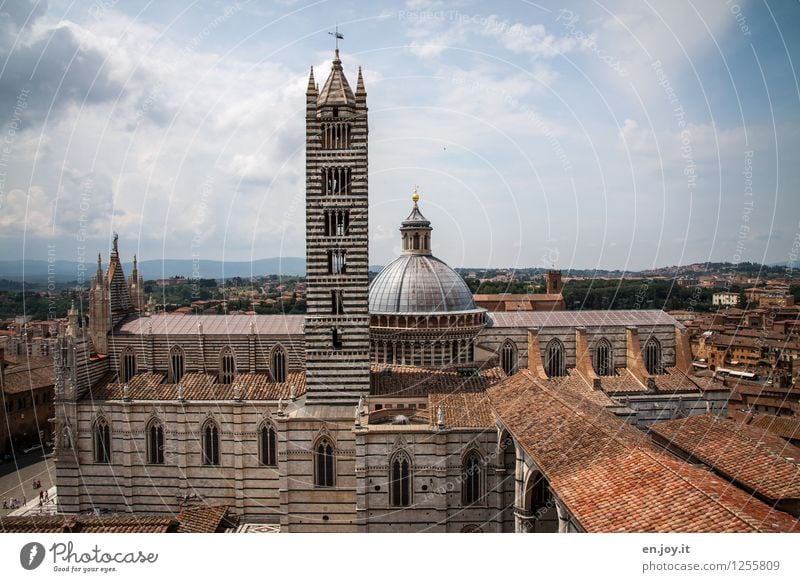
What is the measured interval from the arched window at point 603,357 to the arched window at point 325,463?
1478 centimetres

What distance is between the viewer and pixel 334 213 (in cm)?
2533

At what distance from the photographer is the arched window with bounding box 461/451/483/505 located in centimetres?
2142

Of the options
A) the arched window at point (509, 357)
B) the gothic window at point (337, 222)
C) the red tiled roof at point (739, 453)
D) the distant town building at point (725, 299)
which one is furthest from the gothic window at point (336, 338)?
the distant town building at point (725, 299)

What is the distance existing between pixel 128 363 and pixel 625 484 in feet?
84.0

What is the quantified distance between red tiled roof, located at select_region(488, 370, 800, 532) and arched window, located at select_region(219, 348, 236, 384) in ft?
55.9

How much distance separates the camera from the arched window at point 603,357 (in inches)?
1237

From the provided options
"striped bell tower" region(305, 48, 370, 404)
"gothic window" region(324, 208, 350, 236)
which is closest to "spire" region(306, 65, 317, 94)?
"striped bell tower" region(305, 48, 370, 404)

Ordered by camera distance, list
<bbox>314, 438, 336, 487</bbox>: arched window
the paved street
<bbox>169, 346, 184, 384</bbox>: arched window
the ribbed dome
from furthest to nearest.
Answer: <bbox>169, 346, 184, 384</bbox>: arched window, the paved street, the ribbed dome, <bbox>314, 438, 336, 487</bbox>: arched window

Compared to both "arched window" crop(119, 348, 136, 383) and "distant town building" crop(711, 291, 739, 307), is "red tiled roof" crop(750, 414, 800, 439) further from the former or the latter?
"arched window" crop(119, 348, 136, 383)

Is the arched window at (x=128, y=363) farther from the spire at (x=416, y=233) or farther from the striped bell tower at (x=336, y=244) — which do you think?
the spire at (x=416, y=233)

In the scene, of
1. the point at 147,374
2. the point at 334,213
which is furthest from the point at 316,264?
the point at 147,374

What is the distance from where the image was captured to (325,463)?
79.0 ft

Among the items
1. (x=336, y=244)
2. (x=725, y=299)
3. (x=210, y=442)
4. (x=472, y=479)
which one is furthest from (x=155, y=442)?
(x=725, y=299)
